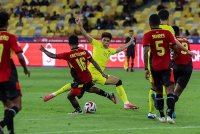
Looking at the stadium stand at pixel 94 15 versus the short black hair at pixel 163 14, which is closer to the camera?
the short black hair at pixel 163 14

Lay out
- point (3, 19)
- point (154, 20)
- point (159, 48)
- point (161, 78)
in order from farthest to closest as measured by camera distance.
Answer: point (161, 78), point (159, 48), point (154, 20), point (3, 19)

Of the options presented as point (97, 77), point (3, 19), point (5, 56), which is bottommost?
point (97, 77)

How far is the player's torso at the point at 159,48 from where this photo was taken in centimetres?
1447

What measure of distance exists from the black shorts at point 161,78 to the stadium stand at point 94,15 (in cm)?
2686

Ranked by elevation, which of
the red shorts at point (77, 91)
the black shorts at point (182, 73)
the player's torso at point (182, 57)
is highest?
the player's torso at point (182, 57)

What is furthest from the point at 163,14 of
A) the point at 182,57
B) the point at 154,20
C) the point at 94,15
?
the point at 94,15

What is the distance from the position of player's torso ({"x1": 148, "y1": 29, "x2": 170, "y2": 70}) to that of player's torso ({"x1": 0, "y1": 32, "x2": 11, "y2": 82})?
12.3ft

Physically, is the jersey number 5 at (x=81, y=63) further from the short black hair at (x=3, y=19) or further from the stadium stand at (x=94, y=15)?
the stadium stand at (x=94, y=15)

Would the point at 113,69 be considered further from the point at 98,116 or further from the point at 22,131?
the point at 22,131

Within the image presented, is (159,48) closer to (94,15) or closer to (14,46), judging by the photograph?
(14,46)

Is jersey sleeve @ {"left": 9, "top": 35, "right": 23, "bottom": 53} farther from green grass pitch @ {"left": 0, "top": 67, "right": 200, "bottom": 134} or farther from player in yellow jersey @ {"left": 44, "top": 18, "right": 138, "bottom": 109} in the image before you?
player in yellow jersey @ {"left": 44, "top": 18, "right": 138, "bottom": 109}

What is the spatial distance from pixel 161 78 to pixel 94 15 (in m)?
33.1

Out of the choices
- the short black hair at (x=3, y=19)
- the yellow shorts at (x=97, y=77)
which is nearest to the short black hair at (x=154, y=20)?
the short black hair at (x=3, y=19)

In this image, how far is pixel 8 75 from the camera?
11.9 m
